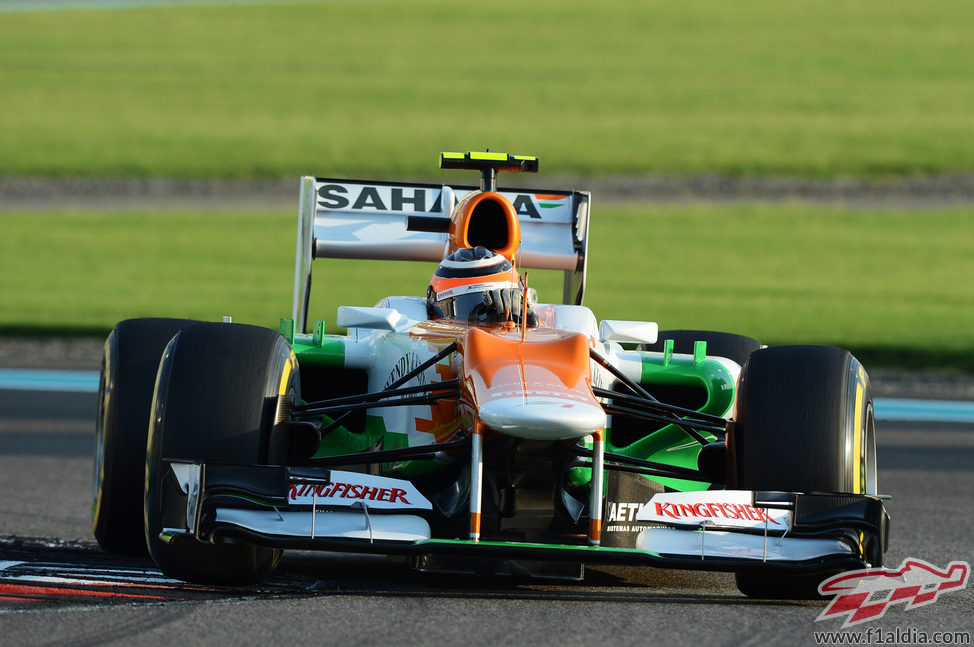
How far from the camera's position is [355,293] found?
20.1 m

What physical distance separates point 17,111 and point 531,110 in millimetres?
12918

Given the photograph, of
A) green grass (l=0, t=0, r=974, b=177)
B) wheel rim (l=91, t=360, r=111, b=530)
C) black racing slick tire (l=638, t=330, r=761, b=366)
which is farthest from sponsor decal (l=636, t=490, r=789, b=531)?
green grass (l=0, t=0, r=974, b=177)

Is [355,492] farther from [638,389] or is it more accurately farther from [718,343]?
[718,343]

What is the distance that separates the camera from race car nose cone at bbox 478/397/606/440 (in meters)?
5.26

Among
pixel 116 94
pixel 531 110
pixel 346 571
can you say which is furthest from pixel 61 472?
pixel 116 94

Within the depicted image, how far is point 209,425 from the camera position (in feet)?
18.5

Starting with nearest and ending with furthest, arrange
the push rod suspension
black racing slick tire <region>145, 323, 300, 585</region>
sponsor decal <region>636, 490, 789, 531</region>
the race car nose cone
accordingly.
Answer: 1. the race car nose cone
2. sponsor decal <region>636, 490, 789, 531</region>
3. black racing slick tire <region>145, 323, 300, 585</region>
4. the push rod suspension

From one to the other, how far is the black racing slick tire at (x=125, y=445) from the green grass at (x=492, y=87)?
23574 mm

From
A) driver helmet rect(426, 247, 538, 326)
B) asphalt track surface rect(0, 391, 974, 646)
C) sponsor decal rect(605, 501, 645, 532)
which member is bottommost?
asphalt track surface rect(0, 391, 974, 646)

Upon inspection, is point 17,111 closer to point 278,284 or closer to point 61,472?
point 278,284

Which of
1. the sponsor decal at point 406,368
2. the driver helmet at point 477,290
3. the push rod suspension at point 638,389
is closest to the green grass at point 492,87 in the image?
the driver helmet at point 477,290

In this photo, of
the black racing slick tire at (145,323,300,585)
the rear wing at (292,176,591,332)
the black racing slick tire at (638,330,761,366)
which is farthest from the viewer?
the rear wing at (292,176,591,332)

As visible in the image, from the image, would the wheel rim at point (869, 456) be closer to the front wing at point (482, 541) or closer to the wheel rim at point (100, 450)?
the front wing at point (482, 541)

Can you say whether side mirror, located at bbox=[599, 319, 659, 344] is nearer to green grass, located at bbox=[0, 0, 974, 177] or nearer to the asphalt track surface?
the asphalt track surface
